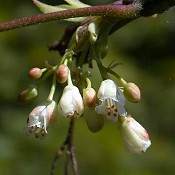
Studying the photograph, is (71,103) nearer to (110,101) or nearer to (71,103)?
(71,103)

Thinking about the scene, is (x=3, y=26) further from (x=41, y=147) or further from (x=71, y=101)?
(x=41, y=147)

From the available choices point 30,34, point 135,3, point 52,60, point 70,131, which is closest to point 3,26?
point 135,3

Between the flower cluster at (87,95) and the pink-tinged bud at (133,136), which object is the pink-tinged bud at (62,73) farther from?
the pink-tinged bud at (133,136)

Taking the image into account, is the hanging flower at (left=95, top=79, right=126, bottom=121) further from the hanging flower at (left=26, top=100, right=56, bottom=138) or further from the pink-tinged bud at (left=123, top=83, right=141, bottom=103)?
the hanging flower at (left=26, top=100, right=56, bottom=138)

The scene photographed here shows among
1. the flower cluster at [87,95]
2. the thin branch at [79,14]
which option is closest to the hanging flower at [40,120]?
the flower cluster at [87,95]

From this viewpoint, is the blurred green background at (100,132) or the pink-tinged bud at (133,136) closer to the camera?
the pink-tinged bud at (133,136)

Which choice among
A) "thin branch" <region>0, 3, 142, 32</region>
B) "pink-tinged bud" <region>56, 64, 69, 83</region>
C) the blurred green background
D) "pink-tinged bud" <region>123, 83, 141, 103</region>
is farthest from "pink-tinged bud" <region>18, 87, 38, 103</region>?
the blurred green background

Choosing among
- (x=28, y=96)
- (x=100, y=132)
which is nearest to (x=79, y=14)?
(x=28, y=96)

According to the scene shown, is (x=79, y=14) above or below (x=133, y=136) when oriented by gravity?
above
